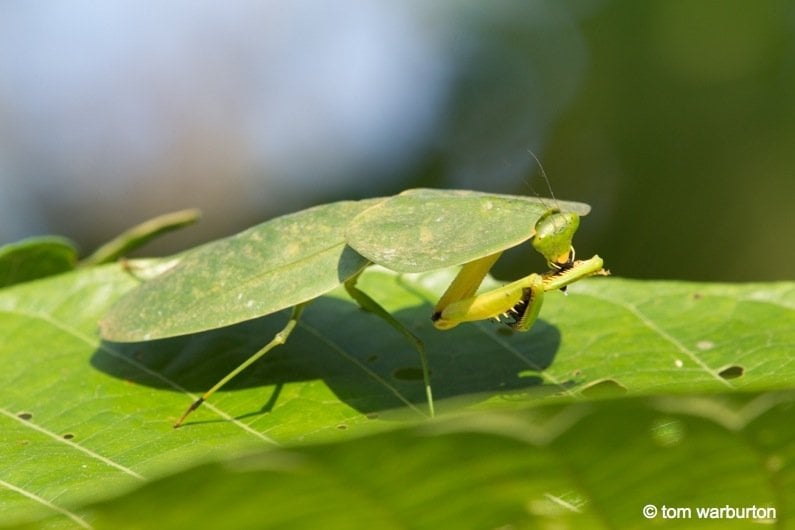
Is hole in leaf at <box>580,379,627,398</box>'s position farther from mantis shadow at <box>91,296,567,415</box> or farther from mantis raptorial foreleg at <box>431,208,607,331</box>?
mantis raptorial foreleg at <box>431,208,607,331</box>

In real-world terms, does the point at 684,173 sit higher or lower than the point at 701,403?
Result: lower

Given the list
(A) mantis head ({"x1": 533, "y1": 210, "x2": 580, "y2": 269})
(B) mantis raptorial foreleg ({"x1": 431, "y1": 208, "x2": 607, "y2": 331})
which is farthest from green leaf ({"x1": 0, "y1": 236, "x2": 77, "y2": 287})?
(A) mantis head ({"x1": 533, "y1": 210, "x2": 580, "y2": 269})

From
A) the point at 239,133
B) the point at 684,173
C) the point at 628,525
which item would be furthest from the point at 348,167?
the point at 628,525

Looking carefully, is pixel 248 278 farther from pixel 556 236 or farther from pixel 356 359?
pixel 556 236

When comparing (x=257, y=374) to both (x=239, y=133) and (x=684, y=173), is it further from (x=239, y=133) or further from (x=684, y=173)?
(x=239, y=133)

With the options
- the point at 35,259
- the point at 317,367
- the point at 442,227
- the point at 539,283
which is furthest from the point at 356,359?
the point at 35,259
